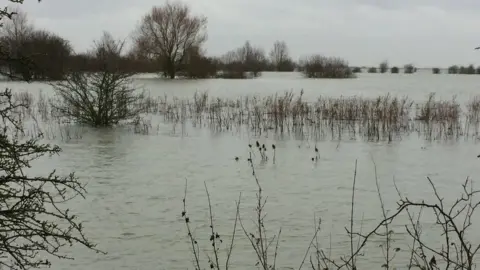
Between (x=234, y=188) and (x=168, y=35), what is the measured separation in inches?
1837

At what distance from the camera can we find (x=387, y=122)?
13.9m

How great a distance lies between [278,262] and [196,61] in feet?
158

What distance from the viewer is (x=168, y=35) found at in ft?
172

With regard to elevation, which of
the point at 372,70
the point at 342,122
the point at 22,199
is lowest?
the point at 342,122

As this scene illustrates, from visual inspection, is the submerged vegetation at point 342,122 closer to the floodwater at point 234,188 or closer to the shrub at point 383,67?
→ the floodwater at point 234,188

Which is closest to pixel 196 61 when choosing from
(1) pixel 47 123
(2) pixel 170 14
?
(2) pixel 170 14

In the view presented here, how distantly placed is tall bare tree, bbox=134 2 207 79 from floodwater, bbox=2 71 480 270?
3988cm

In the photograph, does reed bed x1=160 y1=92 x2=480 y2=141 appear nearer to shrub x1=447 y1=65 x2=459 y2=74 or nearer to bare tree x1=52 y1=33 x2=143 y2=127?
bare tree x1=52 y1=33 x2=143 y2=127

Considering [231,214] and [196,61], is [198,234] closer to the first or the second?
[231,214]

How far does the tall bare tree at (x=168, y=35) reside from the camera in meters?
52.3

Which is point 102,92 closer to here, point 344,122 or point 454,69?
point 344,122

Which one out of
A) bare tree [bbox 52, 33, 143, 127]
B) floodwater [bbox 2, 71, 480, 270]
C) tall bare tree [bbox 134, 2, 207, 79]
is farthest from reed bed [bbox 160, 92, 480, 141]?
tall bare tree [bbox 134, 2, 207, 79]

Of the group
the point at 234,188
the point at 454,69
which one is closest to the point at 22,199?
the point at 234,188

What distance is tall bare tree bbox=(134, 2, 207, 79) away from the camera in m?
52.3
